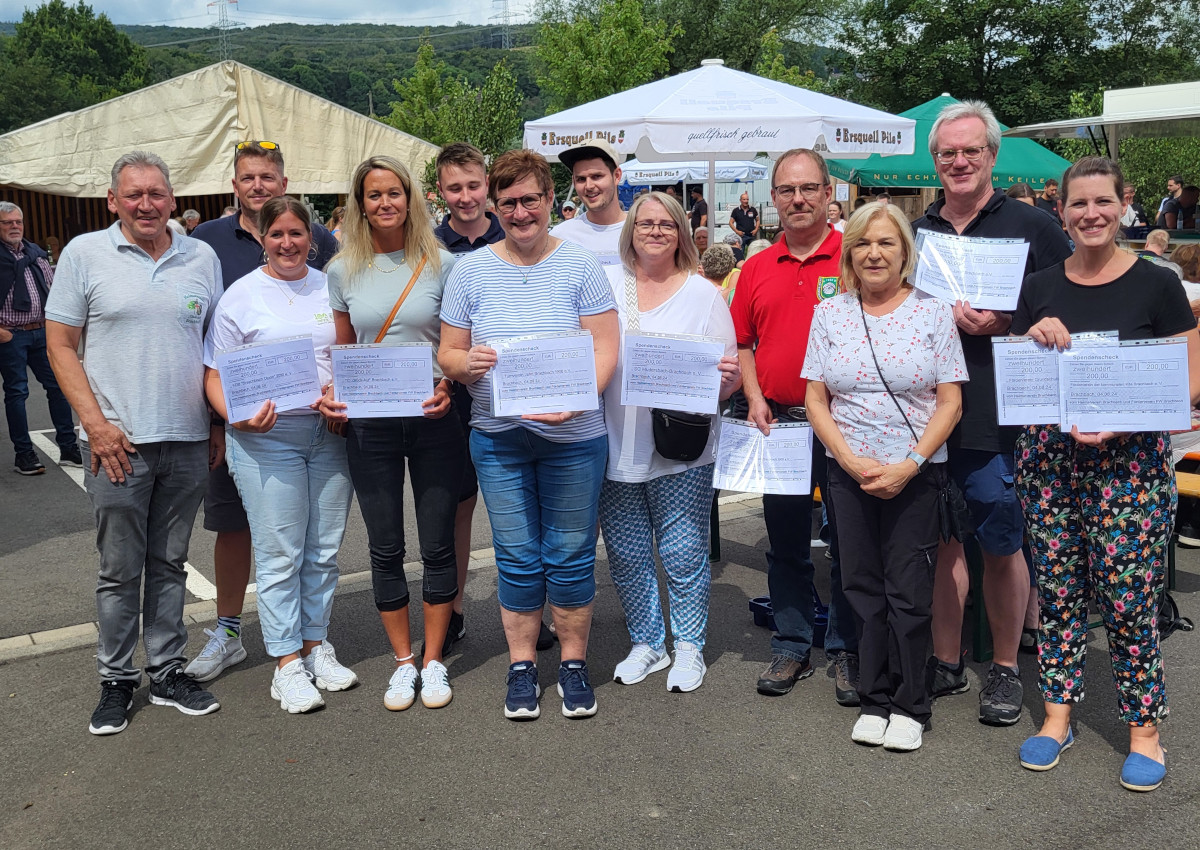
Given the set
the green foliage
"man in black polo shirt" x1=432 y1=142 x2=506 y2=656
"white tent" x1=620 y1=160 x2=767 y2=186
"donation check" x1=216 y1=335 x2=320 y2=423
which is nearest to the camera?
"donation check" x1=216 y1=335 x2=320 y2=423

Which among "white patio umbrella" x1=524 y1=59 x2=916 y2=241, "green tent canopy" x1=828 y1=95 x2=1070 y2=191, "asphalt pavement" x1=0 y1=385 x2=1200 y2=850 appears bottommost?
"asphalt pavement" x1=0 y1=385 x2=1200 y2=850

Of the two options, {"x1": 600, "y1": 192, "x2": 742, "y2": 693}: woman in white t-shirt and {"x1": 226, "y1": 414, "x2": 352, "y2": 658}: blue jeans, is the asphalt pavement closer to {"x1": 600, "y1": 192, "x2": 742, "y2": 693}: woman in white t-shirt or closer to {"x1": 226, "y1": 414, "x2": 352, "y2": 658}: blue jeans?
{"x1": 600, "y1": 192, "x2": 742, "y2": 693}: woman in white t-shirt

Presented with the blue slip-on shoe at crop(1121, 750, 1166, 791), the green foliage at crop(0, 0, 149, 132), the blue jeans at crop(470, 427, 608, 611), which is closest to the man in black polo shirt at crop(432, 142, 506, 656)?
the blue jeans at crop(470, 427, 608, 611)

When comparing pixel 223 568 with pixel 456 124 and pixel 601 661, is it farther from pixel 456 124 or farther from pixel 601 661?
pixel 456 124

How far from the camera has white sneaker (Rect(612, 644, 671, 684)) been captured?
4391 millimetres

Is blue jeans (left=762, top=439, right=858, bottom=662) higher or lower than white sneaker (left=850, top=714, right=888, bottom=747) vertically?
higher

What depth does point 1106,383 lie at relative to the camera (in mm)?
3314

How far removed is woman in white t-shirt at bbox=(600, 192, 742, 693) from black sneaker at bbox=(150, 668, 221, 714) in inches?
65.6

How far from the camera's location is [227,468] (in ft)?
14.7

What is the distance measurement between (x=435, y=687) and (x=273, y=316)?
1.62m

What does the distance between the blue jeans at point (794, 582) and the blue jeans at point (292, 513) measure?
1809mm

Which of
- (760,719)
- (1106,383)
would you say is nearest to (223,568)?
(760,719)

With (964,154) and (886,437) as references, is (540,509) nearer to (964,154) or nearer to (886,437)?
(886,437)

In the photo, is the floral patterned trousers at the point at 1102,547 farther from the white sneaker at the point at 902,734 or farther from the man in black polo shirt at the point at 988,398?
the white sneaker at the point at 902,734
